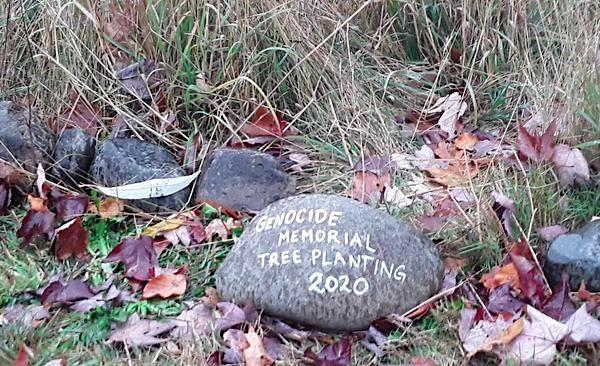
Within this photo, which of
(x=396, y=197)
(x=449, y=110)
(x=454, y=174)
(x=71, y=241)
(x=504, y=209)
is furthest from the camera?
(x=449, y=110)

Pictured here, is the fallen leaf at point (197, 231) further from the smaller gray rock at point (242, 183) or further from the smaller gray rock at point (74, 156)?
the smaller gray rock at point (74, 156)

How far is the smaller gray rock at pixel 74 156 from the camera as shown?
11.7 ft

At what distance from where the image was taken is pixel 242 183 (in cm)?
338

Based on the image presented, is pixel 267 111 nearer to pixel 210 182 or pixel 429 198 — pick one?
pixel 210 182

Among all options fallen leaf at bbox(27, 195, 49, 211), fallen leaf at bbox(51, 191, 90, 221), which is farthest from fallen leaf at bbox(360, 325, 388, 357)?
fallen leaf at bbox(27, 195, 49, 211)

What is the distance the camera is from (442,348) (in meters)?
2.66

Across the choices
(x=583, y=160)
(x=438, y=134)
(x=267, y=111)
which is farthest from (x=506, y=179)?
(x=267, y=111)

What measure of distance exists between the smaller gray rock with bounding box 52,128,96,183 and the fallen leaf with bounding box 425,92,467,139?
55.7 inches

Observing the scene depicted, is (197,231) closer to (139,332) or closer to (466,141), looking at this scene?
(139,332)

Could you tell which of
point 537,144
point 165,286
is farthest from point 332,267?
point 537,144

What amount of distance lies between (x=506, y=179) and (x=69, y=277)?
59.9 inches

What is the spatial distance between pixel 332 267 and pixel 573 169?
959 mm

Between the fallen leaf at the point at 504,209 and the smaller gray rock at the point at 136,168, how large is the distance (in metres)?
1.13

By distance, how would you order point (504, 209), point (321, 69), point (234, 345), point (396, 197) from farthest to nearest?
point (321, 69), point (396, 197), point (504, 209), point (234, 345)
